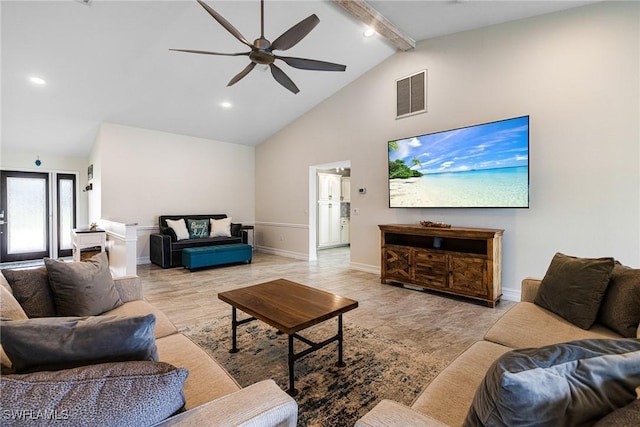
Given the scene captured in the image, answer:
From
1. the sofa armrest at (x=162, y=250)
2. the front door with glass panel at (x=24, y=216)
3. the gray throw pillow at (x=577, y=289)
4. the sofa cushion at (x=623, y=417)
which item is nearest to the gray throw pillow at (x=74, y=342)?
the sofa cushion at (x=623, y=417)

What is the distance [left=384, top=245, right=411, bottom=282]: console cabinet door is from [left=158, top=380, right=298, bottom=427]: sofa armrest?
3.44 meters

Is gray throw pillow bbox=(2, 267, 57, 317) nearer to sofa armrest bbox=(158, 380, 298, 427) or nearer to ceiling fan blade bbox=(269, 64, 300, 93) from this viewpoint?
sofa armrest bbox=(158, 380, 298, 427)

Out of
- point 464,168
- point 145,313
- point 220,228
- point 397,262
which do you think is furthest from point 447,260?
point 220,228

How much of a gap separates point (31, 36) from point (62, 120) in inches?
91.9

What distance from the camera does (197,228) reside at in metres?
6.04

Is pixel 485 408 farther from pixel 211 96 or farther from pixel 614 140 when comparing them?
pixel 211 96

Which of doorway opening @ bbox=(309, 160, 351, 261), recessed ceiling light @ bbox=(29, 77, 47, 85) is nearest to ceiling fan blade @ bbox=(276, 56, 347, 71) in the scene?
recessed ceiling light @ bbox=(29, 77, 47, 85)

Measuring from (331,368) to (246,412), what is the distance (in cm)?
140

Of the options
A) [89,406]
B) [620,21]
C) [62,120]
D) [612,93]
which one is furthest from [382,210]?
[62,120]

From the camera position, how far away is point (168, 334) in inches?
70.0

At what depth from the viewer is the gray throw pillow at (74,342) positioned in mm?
854

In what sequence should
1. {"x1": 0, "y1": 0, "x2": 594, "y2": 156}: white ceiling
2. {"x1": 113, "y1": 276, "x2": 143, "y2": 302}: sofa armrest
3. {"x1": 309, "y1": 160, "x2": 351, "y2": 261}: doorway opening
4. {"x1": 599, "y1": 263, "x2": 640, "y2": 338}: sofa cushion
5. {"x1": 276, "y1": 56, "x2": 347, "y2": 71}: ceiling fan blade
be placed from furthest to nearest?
1. {"x1": 309, "y1": 160, "x2": 351, "y2": 261}: doorway opening
2. {"x1": 0, "y1": 0, "x2": 594, "y2": 156}: white ceiling
3. {"x1": 276, "y1": 56, "x2": 347, "y2": 71}: ceiling fan blade
4. {"x1": 113, "y1": 276, "x2": 143, "y2": 302}: sofa armrest
5. {"x1": 599, "y1": 263, "x2": 640, "y2": 338}: sofa cushion

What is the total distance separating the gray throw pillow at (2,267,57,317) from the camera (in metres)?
1.67

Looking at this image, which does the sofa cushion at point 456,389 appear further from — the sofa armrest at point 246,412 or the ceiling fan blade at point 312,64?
the ceiling fan blade at point 312,64
